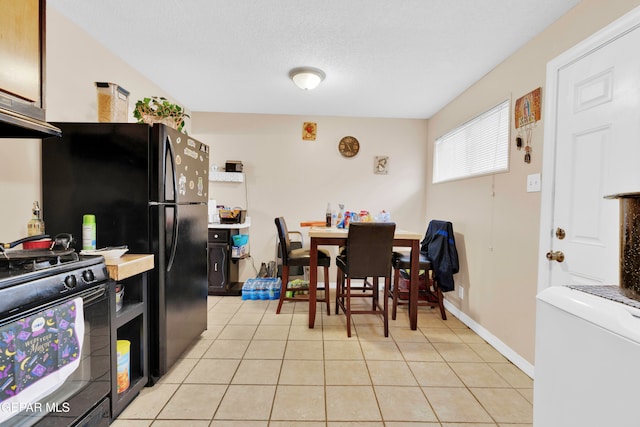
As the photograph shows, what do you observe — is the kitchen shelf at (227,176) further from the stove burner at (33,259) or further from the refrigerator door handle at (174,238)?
the stove burner at (33,259)

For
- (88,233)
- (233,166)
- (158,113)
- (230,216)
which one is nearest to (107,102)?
(158,113)

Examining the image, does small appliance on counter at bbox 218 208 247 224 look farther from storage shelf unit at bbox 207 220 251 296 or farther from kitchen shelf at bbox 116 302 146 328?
kitchen shelf at bbox 116 302 146 328

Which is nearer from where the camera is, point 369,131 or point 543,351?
point 543,351

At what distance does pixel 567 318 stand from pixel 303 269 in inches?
133

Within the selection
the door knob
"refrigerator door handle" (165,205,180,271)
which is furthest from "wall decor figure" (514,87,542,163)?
"refrigerator door handle" (165,205,180,271)

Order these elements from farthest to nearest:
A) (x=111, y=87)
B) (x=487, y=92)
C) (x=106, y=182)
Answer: (x=487, y=92) → (x=111, y=87) → (x=106, y=182)

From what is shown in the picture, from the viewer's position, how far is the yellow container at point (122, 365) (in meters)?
1.61

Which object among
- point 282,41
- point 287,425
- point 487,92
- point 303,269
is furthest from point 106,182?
point 487,92

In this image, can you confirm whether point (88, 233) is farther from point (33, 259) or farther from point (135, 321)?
point (135, 321)

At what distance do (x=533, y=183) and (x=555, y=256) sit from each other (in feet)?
1.80

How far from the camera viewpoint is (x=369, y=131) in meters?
4.11

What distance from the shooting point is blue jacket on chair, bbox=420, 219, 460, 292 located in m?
2.95

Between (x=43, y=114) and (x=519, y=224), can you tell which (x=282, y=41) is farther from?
(x=519, y=224)

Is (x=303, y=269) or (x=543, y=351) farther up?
(x=543, y=351)
